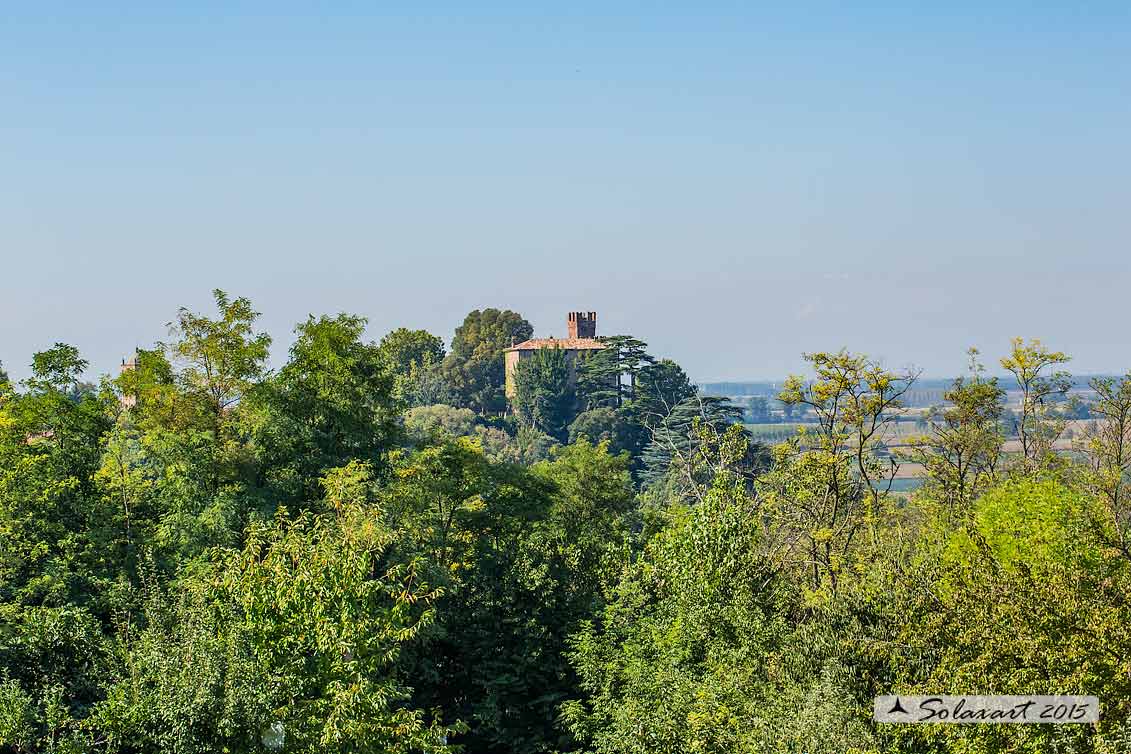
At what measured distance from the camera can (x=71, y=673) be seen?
17172 millimetres

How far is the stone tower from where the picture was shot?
12644 cm

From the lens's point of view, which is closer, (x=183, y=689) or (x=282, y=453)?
(x=183, y=689)

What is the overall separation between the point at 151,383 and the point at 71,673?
1178 centimetres

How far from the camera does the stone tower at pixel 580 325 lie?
12644 centimetres

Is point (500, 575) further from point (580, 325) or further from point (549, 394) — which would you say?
point (580, 325)

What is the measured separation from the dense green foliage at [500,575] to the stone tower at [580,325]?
88915 mm

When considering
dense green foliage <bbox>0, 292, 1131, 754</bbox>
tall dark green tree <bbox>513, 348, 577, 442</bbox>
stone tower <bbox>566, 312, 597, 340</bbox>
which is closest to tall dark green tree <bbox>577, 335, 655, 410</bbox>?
tall dark green tree <bbox>513, 348, 577, 442</bbox>

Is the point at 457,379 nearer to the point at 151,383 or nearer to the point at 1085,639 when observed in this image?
the point at 151,383

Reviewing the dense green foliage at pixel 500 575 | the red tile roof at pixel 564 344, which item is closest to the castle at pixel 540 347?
the red tile roof at pixel 564 344

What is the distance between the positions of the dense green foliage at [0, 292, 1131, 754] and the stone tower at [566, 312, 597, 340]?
292 ft

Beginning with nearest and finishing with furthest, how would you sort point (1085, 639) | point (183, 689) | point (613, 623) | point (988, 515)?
point (1085, 639) → point (183, 689) → point (988, 515) → point (613, 623)

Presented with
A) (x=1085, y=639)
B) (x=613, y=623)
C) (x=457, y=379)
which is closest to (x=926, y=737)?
(x=1085, y=639)

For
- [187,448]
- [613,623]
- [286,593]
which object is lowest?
[613,623]

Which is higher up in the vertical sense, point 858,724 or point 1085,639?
point 1085,639
